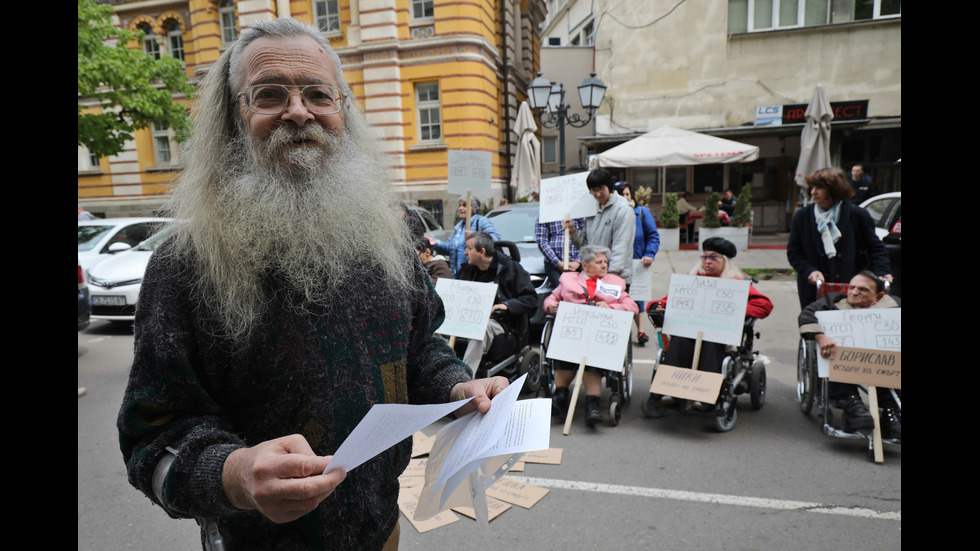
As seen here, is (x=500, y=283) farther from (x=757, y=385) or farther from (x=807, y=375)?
(x=807, y=375)

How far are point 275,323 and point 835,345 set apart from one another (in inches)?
163

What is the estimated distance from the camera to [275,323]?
3.91 ft

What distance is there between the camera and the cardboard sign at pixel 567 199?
18.8ft

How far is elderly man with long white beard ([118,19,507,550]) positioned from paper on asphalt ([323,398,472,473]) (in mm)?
36

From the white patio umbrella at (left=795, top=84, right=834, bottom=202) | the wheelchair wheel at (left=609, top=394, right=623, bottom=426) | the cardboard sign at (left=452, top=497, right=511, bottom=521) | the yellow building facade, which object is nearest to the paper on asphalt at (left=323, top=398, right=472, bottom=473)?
the cardboard sign at (left=452, top=497, right=511, bottom=521)

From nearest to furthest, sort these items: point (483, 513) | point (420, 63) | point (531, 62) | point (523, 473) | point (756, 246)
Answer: point (483, 513), point (523, 473), point (756, 246), point (420, 63), point (531, 62)

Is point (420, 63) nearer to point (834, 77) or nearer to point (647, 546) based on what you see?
point (834, 77)

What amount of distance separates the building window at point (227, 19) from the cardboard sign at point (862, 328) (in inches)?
803

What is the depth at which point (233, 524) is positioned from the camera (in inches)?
48.4

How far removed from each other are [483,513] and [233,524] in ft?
1.89

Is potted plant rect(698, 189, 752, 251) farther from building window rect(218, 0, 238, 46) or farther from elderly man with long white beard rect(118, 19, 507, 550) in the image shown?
building window rect(218, 0, 238, 46)

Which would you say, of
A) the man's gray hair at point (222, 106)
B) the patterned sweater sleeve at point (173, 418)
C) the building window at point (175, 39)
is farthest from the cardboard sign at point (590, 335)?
the building window at point (175, 39)
